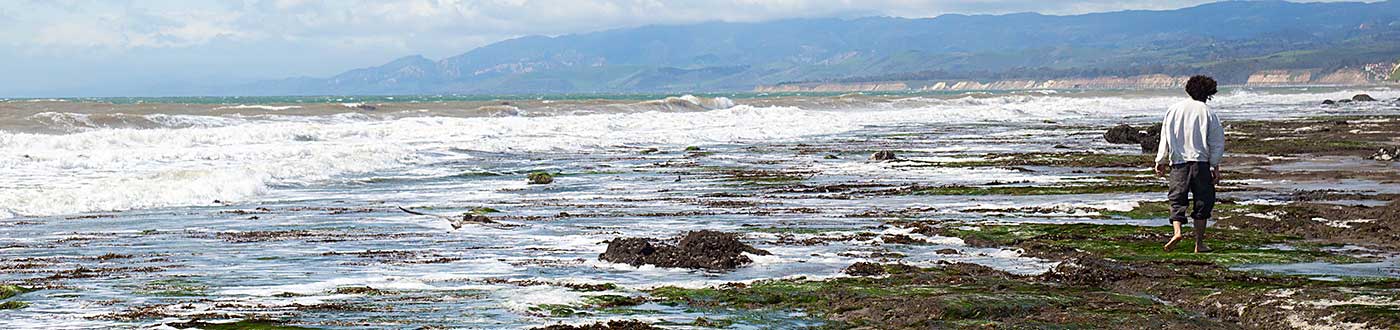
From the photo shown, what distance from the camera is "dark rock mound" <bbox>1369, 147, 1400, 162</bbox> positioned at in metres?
22.6

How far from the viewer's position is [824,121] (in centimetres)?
6050

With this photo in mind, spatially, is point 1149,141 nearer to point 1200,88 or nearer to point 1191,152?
point 1200,88

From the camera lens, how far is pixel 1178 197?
11594mm

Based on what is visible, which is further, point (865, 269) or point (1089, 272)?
point (865, 269)

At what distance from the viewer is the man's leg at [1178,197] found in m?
11.4

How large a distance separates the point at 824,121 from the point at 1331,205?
45627 millimetres

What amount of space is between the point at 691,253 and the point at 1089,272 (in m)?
3.04

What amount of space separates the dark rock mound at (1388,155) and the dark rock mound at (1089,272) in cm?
1451

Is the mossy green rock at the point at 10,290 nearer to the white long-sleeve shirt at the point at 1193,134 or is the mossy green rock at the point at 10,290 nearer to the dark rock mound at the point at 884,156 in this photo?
the white long-sleeve shirt at the point at 1193,134

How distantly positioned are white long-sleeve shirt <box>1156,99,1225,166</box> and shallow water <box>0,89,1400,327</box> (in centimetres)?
165

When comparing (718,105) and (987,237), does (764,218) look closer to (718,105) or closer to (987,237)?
(987,237)

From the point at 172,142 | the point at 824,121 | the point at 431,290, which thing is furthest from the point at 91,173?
the point at 824,121

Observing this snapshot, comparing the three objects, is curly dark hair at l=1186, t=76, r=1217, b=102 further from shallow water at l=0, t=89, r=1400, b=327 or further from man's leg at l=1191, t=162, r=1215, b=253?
shallow water at l=0, t=89, r=1400, b=327

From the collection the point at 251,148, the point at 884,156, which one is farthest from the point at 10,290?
the point at 251,148
